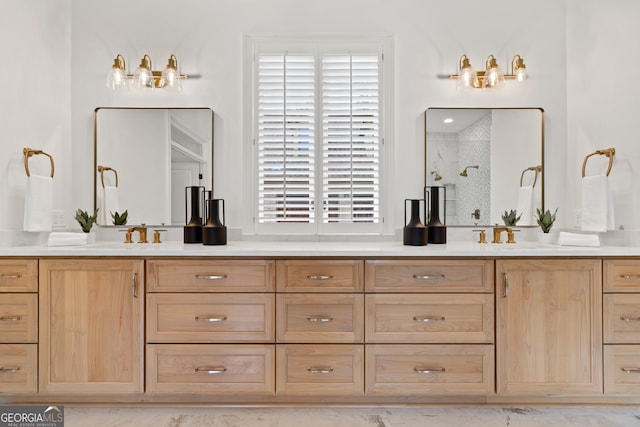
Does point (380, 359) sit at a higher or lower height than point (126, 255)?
lower

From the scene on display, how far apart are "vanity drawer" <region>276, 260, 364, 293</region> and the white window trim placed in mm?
631

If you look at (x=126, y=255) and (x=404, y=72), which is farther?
(x=404, y=72)

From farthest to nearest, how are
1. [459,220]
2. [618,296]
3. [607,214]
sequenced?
[459,220]
[607,214]
[618,296]

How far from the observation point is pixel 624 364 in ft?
6.75

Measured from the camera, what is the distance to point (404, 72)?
8.87 ft

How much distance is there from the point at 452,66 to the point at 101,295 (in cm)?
255

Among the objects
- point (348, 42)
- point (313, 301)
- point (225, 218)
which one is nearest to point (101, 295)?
point (225, 218)

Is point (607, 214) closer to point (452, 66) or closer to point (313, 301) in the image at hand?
point (452, 66)

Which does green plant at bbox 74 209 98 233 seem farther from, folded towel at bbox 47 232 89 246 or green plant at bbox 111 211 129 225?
folded towel at bbox 47 232 89 246

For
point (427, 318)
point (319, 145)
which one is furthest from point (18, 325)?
point (427, 318)

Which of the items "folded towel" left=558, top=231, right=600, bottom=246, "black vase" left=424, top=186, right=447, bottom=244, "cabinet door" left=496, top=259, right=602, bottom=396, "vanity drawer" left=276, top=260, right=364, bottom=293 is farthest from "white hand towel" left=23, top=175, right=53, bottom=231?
"folded towel" left=558, top=231, right=600, bottom=246

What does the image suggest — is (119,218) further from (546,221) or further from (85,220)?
(546,221)

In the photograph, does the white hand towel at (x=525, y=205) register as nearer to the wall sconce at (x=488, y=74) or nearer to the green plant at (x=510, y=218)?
the green plant at (x=510, y=218)

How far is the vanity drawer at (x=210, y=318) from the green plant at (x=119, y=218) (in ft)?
2.74
